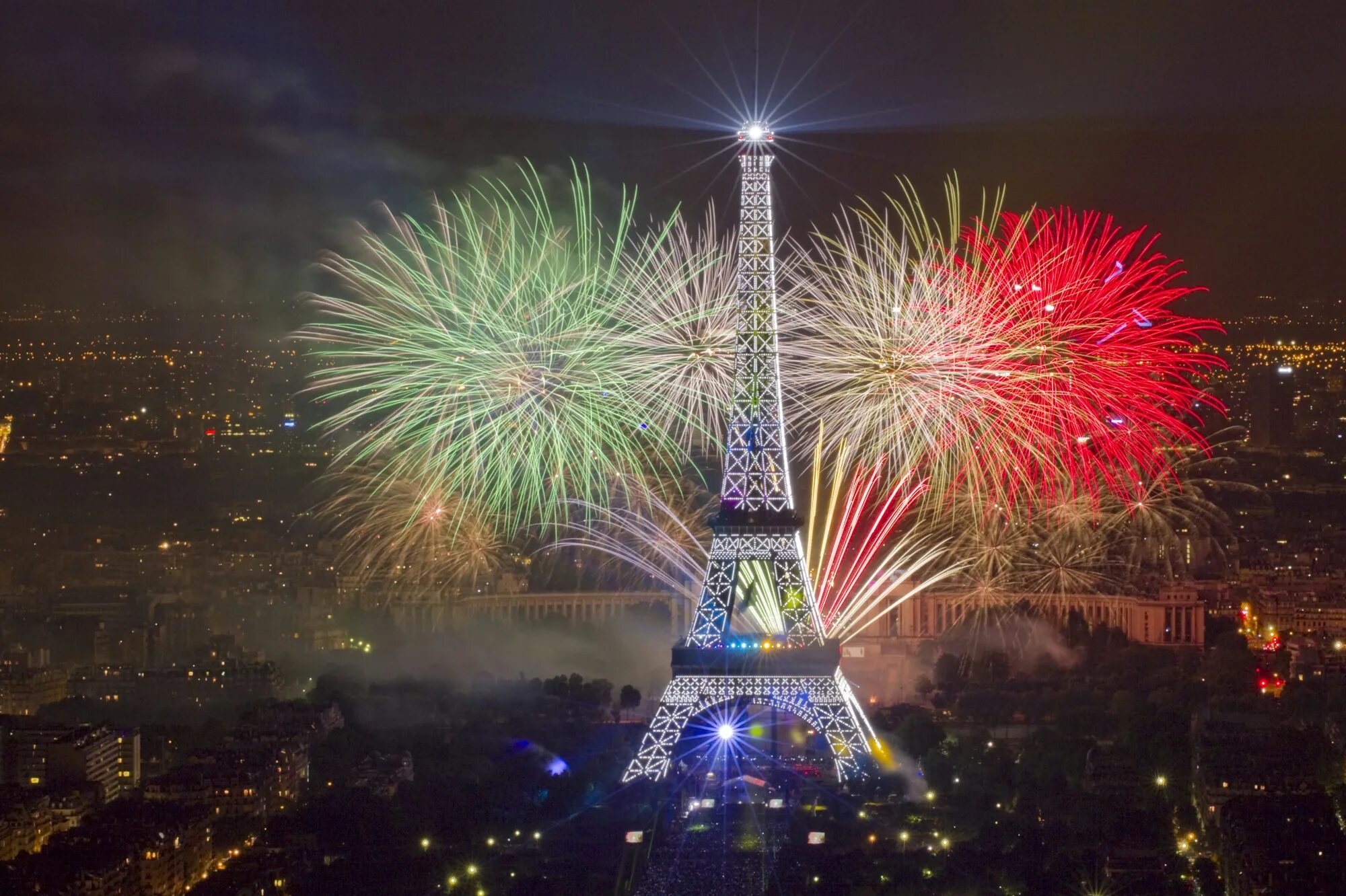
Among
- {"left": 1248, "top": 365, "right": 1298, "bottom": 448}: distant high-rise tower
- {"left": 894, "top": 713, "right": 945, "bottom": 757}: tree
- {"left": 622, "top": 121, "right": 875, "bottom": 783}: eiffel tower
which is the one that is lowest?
{"left": 894, "top": 713, "right": 945, "bottom": 757}: tree

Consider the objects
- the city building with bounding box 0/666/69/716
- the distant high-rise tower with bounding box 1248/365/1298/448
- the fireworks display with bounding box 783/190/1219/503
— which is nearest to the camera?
the fireworks display with bounding box 783/190/1219/503

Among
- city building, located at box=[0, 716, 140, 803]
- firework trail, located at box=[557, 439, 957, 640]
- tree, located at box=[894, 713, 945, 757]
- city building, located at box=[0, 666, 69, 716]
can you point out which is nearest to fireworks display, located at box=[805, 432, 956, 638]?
firework trail, located at box=[557, 439, 957, 640]

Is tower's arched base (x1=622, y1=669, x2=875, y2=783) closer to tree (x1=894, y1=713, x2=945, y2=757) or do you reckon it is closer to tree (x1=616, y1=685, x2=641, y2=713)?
tree (x1=894, y1=713, x2=945, y2=757)

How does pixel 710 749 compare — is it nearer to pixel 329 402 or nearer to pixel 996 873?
pixel 996 873

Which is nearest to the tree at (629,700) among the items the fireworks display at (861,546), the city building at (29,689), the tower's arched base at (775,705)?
the fireworks display at (861,546)

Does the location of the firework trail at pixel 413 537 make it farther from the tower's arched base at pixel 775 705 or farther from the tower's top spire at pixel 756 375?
the tower's top spire at pixel 756 375

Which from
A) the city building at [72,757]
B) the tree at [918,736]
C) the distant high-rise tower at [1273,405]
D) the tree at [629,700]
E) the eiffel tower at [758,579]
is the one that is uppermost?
the distant high-rise tower at [1273,405]

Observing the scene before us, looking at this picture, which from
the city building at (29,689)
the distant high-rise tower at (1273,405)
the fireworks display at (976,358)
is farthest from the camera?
the distant high-rise tower at (1273,405)

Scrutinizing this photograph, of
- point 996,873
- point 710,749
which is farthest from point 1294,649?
point 996,873
